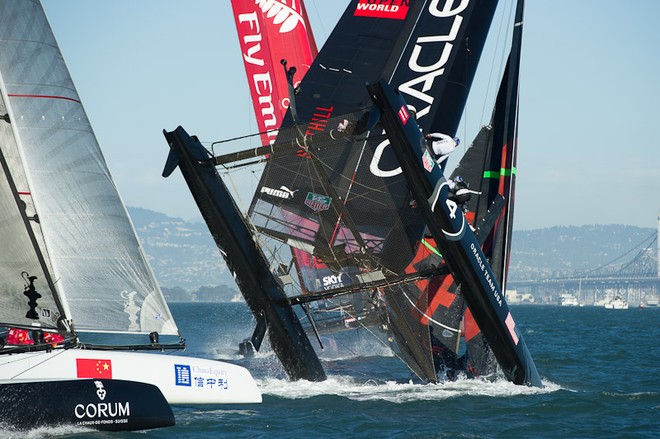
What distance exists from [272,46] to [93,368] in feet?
28.6

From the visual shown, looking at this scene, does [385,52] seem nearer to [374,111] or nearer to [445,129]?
[445,129]

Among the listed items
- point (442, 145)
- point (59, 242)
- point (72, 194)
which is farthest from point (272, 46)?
point (59, 242)

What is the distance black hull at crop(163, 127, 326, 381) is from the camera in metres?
12.4

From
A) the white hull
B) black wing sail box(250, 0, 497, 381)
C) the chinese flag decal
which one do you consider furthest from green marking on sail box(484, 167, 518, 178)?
the chinese flag decal

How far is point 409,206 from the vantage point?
1338 cm

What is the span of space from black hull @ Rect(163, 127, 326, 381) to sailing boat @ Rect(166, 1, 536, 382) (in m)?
0.05

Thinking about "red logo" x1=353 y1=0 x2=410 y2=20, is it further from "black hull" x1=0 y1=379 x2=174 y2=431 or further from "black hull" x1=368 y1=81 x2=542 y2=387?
"black hull" x1=0 y1=379 x2=174 y2=431

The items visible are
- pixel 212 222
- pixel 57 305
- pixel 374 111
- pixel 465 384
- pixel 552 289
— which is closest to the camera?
pixel 57 305

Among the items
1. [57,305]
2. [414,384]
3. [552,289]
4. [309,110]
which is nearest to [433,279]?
[414,384]

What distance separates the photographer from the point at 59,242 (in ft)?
35.4

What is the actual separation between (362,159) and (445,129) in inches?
59.2

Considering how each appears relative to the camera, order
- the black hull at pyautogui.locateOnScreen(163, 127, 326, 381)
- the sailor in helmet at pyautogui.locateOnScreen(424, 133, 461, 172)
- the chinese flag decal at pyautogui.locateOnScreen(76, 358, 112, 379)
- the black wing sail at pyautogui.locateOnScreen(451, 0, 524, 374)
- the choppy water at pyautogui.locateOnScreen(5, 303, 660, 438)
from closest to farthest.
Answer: the choppy water at pyautogui.locateOnScreen(5, 303, 660, 438) < the chinese flag decal at pyautogui.locateOnScreen(76, 358, 112, 379) < the black hull at pyautogui.locateOnScreen(163, 127, 326, 381) < the sailor in helmet at pyautogui.locateOnScreen(424, 133, 461, 172) < the black wing sail at pyautogui.locateOnScreen(451, 0, 524, 374)

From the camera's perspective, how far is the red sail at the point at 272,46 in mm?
18062

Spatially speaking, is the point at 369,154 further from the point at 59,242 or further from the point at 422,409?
the point at 59,242
